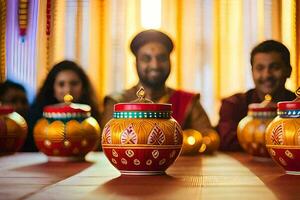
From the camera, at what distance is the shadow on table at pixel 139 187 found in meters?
1.03

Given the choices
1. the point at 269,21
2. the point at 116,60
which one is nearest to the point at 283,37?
the point at 269,21

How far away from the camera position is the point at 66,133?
1.82 metres

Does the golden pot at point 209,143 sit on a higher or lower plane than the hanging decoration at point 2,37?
lower

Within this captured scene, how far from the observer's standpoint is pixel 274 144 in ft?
4.58

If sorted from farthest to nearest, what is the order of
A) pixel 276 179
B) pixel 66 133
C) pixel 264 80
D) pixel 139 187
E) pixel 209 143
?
pixel 264 80, pixel 209 143, pixel 66 133, pixel 276 179, pixel 139 187

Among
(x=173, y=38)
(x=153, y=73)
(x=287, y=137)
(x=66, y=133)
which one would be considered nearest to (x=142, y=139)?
(x=287, y=137)

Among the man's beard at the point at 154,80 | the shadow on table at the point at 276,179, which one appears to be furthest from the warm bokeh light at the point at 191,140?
the man's beard at the point at 154,80

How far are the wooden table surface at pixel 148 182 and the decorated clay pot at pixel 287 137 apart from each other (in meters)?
0.04

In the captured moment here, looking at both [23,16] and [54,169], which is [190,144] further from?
[23,16]

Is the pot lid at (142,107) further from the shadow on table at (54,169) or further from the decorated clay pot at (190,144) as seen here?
the decorated clay pot at (190,144)

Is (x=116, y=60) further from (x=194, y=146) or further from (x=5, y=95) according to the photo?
(x=194, y=146)

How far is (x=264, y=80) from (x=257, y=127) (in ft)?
3.97

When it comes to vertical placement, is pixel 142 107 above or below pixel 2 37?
A: below

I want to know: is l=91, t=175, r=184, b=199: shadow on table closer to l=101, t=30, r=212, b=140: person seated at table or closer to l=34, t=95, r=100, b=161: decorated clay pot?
l=34, t=95, r=100, b=161: decorated clay pot
